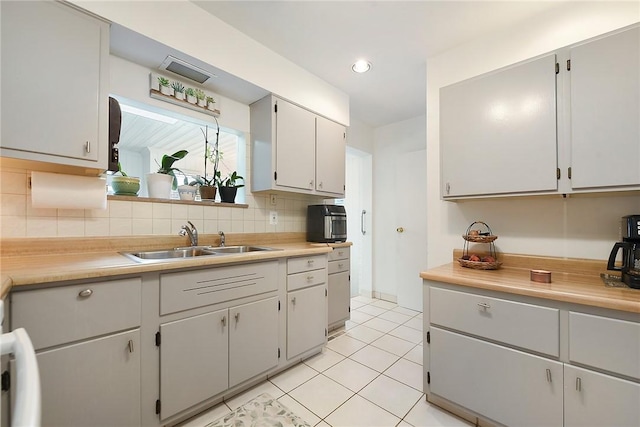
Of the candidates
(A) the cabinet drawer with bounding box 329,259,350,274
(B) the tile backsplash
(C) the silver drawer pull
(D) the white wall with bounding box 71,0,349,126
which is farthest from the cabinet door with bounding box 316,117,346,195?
(C) the silver drawer pull

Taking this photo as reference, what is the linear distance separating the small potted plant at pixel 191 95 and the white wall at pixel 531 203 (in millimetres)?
1922

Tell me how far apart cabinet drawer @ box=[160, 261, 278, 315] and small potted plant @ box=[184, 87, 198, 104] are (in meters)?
1.37

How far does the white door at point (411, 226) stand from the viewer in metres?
3.41

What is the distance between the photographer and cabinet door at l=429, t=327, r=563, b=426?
1266 millimetres

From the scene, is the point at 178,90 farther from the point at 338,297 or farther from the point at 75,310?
the point at 338,297

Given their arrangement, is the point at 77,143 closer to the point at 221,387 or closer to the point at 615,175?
the point at 221,387

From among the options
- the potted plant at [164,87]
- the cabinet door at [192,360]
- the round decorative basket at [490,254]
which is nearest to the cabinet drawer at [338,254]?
the round decorative basket at [490,254]

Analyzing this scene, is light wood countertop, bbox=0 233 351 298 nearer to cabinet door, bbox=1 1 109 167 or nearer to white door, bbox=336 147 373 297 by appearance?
cabinet door, bbox=1 1 109 167

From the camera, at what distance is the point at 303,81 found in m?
2.52

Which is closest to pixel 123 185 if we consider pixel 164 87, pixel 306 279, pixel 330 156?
pixel 164 87

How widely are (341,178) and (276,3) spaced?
1634 mm

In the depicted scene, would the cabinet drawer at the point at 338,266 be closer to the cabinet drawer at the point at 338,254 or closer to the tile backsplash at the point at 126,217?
the cabinet drawer at the point at 338,254

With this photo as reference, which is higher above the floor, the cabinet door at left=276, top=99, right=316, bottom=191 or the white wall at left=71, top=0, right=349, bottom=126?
the white wall at left=71, top=0, right=349, bottom=126

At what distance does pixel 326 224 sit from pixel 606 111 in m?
2.06
